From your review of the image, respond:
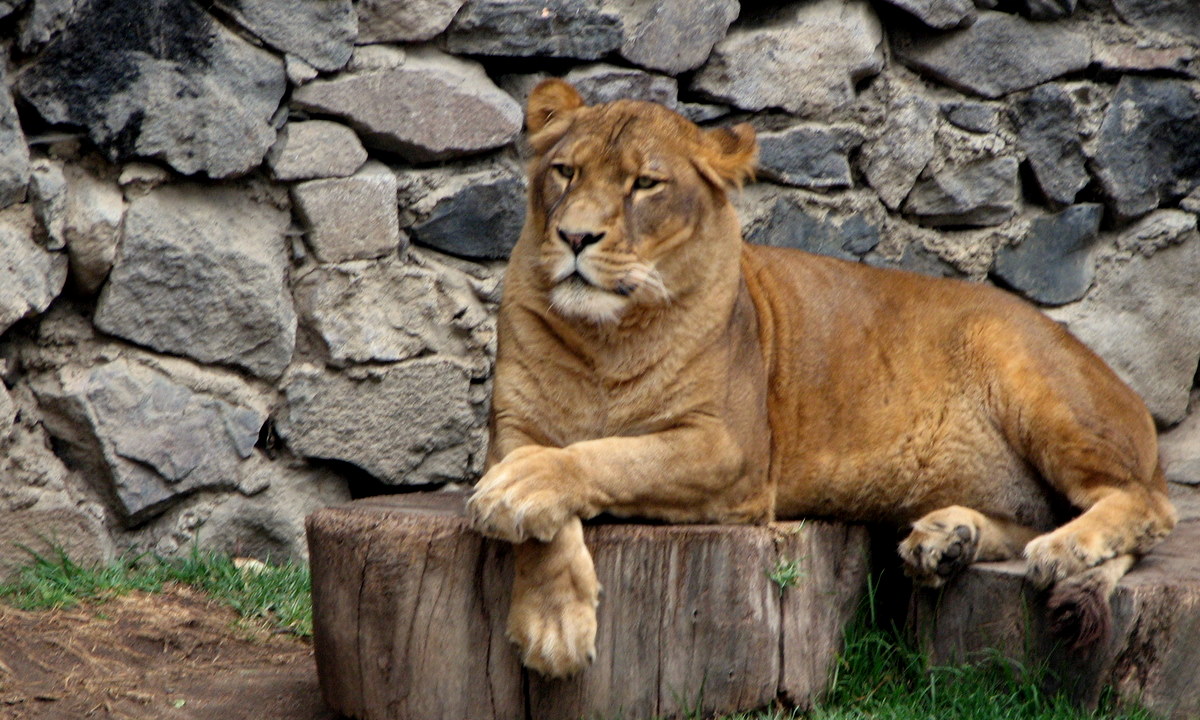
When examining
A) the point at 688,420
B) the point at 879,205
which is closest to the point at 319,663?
the point at 688,420

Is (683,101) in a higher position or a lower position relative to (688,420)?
higher

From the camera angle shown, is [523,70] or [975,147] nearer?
[523,70]

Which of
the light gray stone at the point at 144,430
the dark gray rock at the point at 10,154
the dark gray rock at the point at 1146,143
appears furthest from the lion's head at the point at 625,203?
the dark gray rock at the point at 1146,143

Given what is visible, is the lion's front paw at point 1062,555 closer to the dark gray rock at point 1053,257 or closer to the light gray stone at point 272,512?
the dark gray rock at point 1053,257

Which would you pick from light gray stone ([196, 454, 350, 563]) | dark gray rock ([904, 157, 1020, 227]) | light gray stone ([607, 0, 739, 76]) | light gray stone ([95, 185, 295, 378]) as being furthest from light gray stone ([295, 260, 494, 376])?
dark gray rock ([904, 157, 1020, 227])

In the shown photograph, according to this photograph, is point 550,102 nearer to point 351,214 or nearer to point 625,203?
point 625,203

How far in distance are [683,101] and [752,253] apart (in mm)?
1003

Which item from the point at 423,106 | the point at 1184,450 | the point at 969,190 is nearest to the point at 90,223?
the point at 423,106

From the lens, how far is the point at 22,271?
4219mm

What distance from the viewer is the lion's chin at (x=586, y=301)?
347 cm

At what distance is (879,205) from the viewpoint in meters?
5.25

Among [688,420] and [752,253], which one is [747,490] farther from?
[752,253]

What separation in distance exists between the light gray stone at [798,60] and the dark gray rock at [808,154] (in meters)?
0.09

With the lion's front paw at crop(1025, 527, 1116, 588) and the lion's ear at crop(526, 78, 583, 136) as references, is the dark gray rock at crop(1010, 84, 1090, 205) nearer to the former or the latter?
the lion's front paw at crop(1025, 527, 1116, 588)
